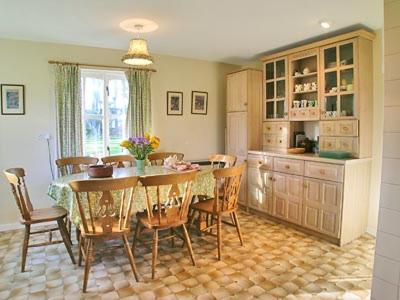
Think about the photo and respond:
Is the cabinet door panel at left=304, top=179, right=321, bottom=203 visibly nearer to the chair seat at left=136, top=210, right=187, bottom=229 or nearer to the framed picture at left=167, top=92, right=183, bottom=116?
the chair seat at left=136, top=210, right=187, bottom=229

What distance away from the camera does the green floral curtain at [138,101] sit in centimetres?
430

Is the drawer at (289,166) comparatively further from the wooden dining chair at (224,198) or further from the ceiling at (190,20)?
the ceiling at (190,20)

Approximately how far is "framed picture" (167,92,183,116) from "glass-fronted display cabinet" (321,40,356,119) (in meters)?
2.17

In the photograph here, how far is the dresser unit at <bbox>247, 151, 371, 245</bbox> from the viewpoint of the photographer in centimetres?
325

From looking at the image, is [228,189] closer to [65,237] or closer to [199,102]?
[65,237]

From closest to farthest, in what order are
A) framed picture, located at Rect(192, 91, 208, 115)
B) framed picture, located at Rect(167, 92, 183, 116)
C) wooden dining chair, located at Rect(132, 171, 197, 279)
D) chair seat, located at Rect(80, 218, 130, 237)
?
chair seat, located at Rect(80, 218, 130, 237) < wooden dining chair, located at Rect(132, 171, 197, 279) < framed picture, located at Rect(167, 92, 183, 116) < framed picture, located at Rect(192, 91, 208, 115)

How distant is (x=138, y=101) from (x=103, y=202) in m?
2.27

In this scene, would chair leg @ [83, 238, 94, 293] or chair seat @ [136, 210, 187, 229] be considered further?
chair seat @ [136, 210, 187, 229]

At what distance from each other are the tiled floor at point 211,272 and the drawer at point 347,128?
4.12 ft

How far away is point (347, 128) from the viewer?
3.42m

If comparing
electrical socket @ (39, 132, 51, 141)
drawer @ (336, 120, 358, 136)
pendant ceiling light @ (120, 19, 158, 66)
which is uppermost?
pendant ceiling light @ (120, 19, 158, 66)

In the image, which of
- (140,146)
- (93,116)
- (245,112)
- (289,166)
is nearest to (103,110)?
(93,116)

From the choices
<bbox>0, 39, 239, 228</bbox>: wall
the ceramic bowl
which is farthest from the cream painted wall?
the ceramic bowl

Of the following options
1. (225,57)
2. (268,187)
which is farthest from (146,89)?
(268,187)
